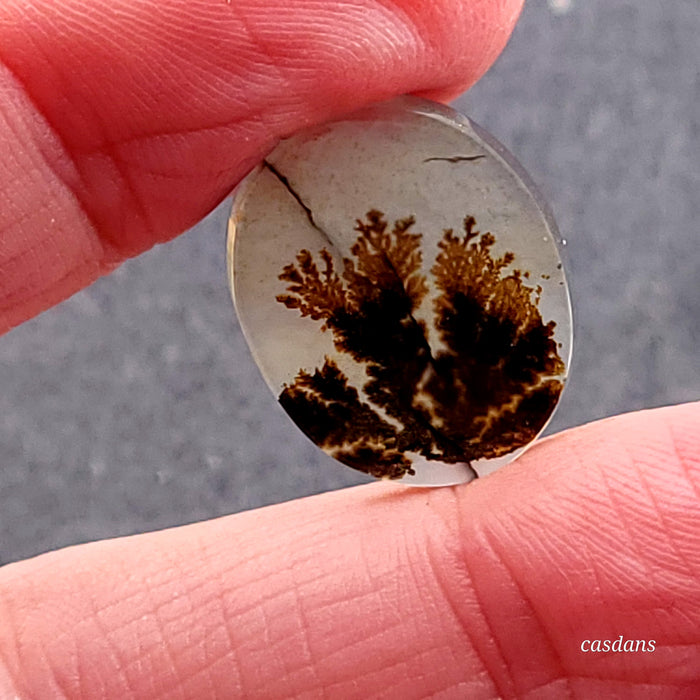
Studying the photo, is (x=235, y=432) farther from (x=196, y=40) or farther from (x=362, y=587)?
(x=196, y=40)

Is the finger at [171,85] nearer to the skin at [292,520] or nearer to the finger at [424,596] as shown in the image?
the skin at [292,520]

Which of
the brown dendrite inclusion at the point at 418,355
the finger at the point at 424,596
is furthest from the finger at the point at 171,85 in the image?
the finger at the point at 424,596

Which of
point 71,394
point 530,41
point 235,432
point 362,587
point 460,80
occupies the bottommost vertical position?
point 362,587

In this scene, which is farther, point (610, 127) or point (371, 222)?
point (610, 127)

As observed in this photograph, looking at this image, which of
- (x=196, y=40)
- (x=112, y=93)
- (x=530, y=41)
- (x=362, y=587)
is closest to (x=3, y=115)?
(x=112, y=93)

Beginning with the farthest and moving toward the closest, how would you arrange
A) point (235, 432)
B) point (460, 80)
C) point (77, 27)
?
point (235, 432)
point (460, 80)
point (77, 27)

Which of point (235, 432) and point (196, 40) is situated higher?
point (196, 40)
